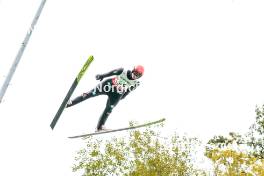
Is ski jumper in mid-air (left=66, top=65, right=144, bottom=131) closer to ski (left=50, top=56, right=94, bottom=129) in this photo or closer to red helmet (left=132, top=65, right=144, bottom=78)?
red helmet (left=132, top=65, right=144, bottom=78)

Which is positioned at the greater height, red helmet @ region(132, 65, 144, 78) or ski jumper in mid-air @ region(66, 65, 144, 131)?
red helmet @ region(132, 65, 144, 78)

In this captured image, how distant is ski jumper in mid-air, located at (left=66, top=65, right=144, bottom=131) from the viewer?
15461 mm

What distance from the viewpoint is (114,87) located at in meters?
15.9

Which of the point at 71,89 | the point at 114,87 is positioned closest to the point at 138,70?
the point at 114,87

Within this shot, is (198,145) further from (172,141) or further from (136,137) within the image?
(136,137)

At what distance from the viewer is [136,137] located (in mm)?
37188

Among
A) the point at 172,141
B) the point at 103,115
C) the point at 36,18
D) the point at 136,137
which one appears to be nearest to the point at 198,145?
the point at 172,141

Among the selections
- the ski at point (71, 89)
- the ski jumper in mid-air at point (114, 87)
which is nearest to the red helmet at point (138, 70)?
the ski jumper in mid-air at point (114, 87)

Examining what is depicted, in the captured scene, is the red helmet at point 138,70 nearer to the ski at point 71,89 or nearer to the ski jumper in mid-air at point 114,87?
the ski jumper in mid-air at point 114,87

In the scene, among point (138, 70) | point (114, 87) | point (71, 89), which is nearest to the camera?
point (138, 70)

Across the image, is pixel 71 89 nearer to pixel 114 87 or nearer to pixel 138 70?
pixel 114 87

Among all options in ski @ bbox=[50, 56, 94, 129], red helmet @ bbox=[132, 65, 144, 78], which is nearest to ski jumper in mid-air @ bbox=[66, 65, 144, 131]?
red helmet @ bbox=[132, 65, 144, 78]

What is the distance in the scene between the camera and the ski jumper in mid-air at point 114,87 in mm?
15461

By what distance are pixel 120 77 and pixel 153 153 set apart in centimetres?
2075
